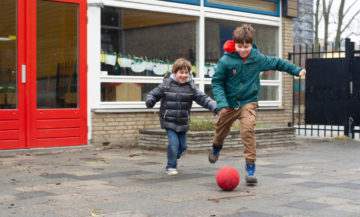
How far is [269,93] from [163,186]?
8504mm

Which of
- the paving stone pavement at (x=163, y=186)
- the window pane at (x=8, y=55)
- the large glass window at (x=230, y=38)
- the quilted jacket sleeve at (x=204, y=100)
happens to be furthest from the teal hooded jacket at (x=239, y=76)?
the large glass window at (x=230, y=38)

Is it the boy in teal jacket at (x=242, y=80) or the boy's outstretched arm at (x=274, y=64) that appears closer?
the boy in teal jacket at (x=242, y=80)

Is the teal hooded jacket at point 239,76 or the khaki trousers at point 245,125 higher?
the teal hooded jacket at point 239,76

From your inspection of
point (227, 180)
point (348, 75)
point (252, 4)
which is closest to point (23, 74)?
point (227, 180)

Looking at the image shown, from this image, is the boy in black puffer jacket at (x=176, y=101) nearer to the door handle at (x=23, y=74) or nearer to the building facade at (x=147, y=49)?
the door handle at (x=23, y=74)

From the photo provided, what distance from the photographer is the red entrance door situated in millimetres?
9469

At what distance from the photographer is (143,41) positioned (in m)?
11.4

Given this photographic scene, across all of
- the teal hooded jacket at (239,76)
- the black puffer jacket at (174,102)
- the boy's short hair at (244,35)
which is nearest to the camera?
the boy's short hair at (244,35)

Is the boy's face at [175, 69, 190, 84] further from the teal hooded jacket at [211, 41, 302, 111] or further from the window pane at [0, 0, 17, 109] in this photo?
the window pane at [0, 0, 17, 109]

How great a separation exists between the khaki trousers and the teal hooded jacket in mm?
87

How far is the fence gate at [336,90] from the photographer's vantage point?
12672 mm

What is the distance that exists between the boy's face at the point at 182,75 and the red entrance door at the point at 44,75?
3555mm

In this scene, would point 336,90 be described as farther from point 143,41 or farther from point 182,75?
point 182,75

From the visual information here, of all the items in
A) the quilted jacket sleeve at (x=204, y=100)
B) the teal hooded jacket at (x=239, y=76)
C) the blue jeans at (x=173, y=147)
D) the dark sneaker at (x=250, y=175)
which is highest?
the teal hooded jacket at (x=239, y=76)
